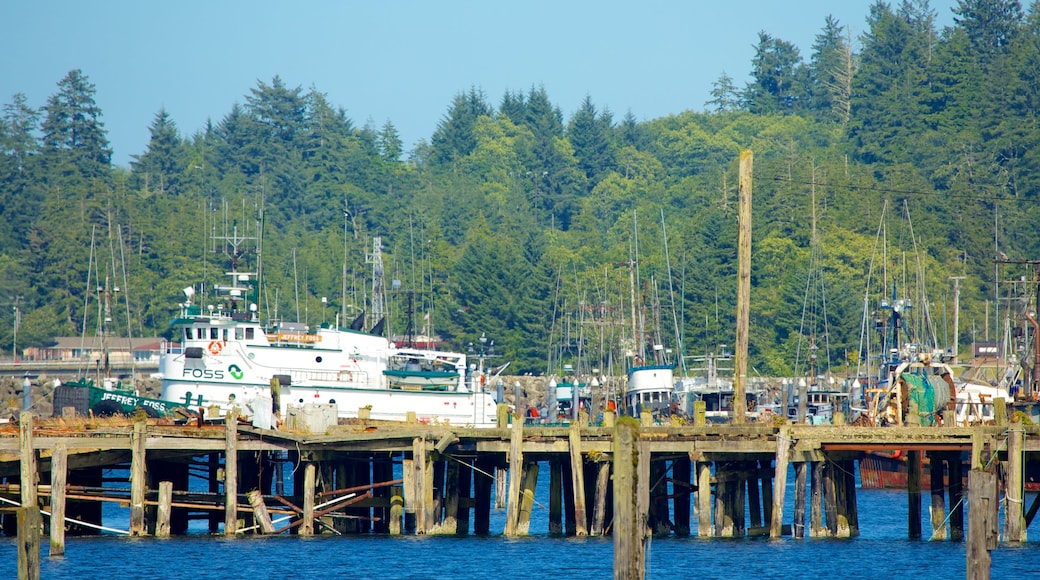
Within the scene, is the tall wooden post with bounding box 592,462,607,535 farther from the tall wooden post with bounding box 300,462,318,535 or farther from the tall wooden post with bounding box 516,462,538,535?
the tall wooden post with bounding box 300,462,318,535

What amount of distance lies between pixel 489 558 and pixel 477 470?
114 inches

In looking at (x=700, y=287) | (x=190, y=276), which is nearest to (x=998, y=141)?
(x=700, y=287)

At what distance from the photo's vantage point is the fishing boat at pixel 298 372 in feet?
215

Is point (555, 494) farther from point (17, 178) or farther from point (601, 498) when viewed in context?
point (17, 178)

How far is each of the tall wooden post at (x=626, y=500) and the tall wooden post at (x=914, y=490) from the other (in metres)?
19.8

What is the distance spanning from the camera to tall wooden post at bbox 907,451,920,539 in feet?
148

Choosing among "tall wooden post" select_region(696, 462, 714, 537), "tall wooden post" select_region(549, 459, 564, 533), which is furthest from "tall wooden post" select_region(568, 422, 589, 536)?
"tall wooden post" select_region(696, 462, 714, 537)

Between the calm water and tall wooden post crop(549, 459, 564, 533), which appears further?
tall wooden post crop(549, 459, 564, 533)

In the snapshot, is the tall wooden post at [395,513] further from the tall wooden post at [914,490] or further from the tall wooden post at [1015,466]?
the tall wooden post at [1015,466]

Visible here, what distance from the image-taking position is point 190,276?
137 m

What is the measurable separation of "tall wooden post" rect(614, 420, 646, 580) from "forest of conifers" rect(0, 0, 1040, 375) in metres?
65.2

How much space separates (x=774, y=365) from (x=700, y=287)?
28.0 feet

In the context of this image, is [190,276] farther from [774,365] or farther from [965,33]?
[965,33]

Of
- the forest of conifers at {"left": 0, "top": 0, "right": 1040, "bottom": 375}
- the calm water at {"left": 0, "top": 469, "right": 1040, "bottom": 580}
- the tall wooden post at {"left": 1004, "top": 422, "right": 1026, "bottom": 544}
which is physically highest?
the forest of conifers at {"left": 0, "top": 0, "right": 1040, "bottom": 375}
